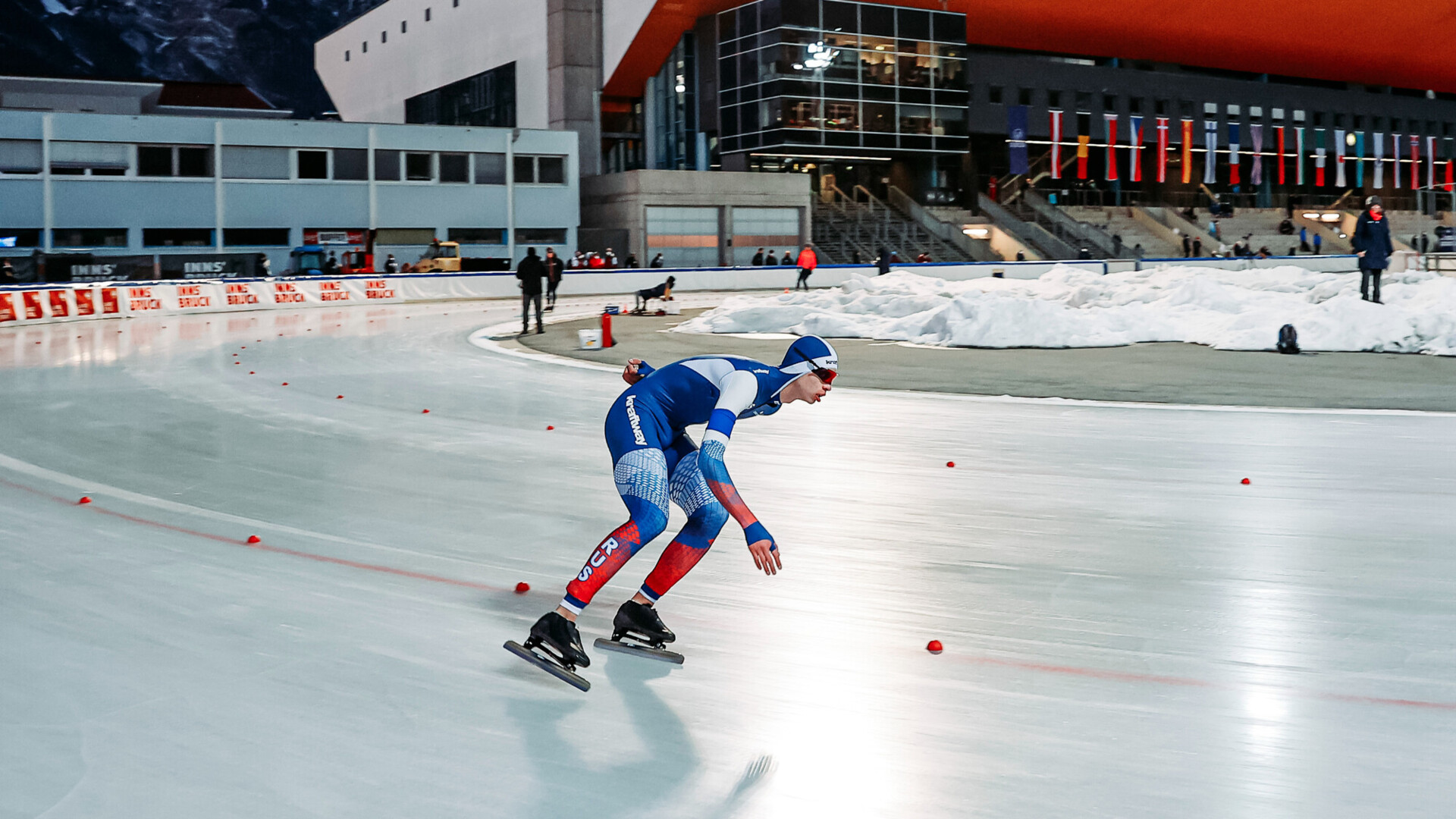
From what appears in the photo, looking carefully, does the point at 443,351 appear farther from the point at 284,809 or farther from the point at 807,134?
the point at 807,134

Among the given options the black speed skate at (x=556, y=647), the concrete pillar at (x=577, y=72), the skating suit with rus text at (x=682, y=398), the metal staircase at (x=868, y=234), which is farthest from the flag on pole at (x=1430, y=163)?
the black speed skate at (x=556, y=647)

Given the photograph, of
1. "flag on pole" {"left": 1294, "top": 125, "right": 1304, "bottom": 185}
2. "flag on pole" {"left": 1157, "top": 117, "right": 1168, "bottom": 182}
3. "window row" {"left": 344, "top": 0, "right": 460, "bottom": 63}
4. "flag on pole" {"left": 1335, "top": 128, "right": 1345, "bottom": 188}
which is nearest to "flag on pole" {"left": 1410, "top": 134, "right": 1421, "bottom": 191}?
"flag on pole" {"left": 1294, "top": 125, "right": 1304, "bottom": 185}

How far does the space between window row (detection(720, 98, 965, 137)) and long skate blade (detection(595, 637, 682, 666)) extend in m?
57.9

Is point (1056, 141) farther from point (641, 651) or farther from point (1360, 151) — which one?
point (641, 651)

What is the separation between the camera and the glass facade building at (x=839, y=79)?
2400 inches

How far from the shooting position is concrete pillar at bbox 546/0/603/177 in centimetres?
6669

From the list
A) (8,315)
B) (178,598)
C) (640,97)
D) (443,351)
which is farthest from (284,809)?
(640,97)

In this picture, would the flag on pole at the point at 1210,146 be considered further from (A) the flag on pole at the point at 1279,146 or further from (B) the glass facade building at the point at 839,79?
(B) the glass facade building at the point at 839,79

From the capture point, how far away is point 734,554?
6.57m

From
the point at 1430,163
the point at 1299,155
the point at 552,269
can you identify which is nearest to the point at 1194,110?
the point at 1299,155

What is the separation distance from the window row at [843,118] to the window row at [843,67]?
113 cm

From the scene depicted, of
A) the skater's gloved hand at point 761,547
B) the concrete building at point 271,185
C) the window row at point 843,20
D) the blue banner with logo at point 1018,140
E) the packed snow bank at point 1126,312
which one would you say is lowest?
the skater's gloved hand at point 761,547

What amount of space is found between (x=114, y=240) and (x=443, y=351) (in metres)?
40.2

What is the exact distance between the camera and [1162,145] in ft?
237
